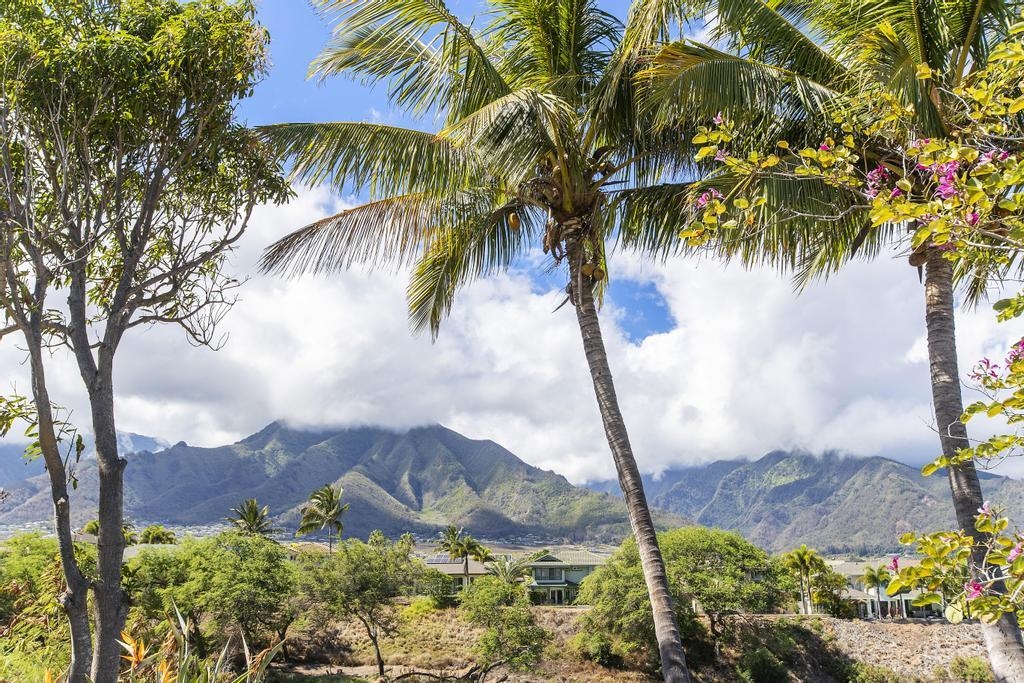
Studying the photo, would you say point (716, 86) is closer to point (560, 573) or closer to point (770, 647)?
point (770, 647)

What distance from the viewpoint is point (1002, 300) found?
2445 millimetres

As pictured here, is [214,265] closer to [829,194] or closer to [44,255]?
[44,255]

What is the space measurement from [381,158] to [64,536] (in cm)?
438

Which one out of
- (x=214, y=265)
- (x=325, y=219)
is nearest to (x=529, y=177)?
(x=325, y=219)

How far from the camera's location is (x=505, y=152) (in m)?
6.12

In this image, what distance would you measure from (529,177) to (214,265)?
2866 millimetres

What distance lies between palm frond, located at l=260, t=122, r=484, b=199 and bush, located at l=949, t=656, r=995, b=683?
2897cm

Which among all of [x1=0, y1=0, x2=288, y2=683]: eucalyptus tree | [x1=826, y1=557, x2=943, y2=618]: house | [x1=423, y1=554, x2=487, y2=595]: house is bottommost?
[x1=826, y1=557, x2=943, y2=618]: house

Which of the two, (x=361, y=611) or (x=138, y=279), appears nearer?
(x=138, y=279)

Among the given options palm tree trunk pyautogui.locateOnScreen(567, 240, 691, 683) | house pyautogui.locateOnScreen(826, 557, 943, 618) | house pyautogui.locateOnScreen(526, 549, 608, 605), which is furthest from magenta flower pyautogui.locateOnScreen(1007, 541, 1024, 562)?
house pyautogui.locateOnScreen(526, 549, 608, 605)

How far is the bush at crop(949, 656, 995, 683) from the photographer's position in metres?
25.8

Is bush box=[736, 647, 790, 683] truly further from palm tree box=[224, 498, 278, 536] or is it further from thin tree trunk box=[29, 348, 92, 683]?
palm tree box=[224, 498, 278, 536]

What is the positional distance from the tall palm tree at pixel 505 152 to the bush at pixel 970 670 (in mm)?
27241

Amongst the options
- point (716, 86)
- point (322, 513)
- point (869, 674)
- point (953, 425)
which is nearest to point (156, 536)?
point (322, 513)
